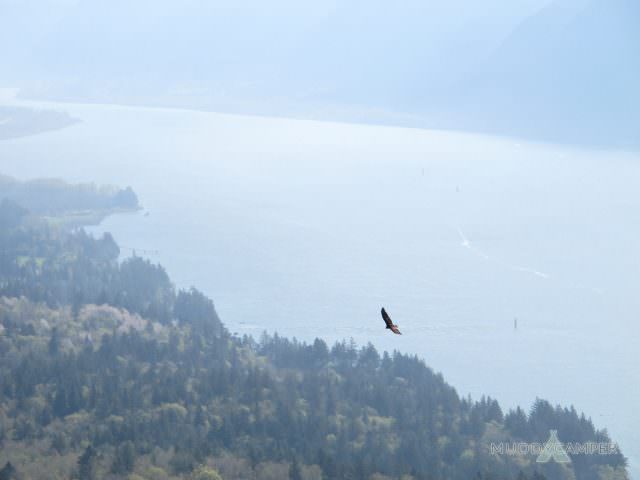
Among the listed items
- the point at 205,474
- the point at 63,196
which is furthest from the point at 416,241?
the point at 205,474

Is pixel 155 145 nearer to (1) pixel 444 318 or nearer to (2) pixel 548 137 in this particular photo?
(2) pixel 548 137

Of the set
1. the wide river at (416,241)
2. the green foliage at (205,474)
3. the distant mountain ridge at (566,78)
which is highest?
the distant mountain ridge at (566,78)

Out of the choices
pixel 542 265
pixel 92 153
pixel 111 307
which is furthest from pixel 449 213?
pixel 92 153

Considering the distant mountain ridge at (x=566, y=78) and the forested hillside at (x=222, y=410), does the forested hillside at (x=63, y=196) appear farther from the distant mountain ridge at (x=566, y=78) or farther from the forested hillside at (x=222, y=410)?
the distant mountain ridge at (x=566, y=78)

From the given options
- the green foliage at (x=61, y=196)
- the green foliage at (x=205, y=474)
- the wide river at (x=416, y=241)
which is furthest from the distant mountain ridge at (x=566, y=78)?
the green foliage at (x=205, y=474)

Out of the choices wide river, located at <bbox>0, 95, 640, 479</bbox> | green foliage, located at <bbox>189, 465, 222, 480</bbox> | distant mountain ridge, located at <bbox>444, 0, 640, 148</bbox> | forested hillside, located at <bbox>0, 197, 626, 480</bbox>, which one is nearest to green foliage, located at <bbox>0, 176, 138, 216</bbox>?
wide river, located at <bbox>0, 95, 640, 479</bbox>

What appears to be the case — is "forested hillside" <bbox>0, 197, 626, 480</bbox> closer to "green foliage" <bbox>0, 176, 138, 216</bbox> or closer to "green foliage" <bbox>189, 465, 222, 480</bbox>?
"green foliage" <bbox>189, 465, 222, 480</bbox>
